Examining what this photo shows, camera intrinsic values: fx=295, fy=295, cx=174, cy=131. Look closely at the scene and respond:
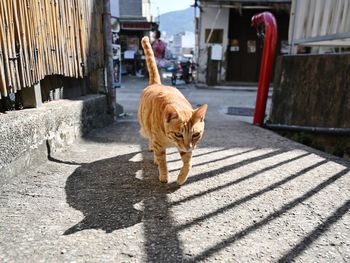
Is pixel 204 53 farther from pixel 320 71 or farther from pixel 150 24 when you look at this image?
pixel 320 71

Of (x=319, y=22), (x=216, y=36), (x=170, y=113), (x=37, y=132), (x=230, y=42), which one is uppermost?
(x=216, y=36)

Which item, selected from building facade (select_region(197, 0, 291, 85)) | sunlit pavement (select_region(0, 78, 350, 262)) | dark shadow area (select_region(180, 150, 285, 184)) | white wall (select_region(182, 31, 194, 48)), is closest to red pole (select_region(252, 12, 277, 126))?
dark shadow area (select_region(180, 150, 285, 184))

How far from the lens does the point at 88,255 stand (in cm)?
176

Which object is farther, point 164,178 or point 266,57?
point 266,57

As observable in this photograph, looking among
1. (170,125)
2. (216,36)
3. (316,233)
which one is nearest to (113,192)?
(170,125)

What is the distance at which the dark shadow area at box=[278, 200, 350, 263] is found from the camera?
5.95 ft

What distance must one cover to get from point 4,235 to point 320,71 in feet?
15.0

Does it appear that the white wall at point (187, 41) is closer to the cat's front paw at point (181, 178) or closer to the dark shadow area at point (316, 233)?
the cat's front paw at point (181, 178)

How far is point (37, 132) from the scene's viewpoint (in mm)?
2996

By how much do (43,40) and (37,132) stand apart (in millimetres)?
1048

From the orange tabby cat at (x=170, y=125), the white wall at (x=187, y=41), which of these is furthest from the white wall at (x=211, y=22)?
the white wall at (x=187, y=41)

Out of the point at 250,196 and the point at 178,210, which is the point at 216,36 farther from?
the point at 178,210

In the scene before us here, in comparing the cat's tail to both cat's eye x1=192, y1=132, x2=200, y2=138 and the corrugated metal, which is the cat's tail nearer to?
cat's eye x1=192, y1=132, x2=200, y2=138

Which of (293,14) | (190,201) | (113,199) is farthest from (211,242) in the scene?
(293,14)
